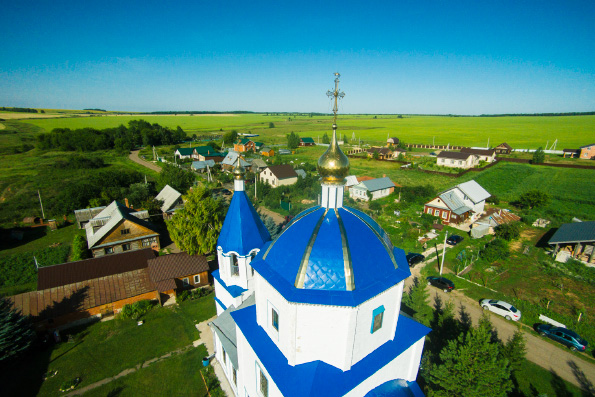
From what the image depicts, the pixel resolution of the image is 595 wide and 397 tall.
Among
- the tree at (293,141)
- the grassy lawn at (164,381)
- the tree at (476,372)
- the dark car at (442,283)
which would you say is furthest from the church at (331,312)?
the tree at (293,141)

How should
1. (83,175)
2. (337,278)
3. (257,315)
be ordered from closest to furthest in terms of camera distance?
(337,278), (257,315), (83,175)

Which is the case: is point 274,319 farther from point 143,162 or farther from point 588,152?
point 588,152

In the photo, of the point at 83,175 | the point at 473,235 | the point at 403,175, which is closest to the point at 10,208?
the point at 83,175

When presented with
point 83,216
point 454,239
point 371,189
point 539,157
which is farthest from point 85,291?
point 539,157

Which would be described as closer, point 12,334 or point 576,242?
point 12,334

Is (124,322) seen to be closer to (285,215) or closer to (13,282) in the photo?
(13,282)

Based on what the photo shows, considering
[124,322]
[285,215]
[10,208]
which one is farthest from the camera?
[10,208]

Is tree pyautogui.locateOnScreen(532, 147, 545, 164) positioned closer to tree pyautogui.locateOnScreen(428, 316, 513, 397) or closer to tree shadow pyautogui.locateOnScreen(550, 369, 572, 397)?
tree shadow pyautogui.locateOnScreen(550, 369, 572, 397)

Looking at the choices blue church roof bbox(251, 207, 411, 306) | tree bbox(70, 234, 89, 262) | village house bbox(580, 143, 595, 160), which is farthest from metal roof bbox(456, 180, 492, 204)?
village house bbox(580, 143, 595, 160)
